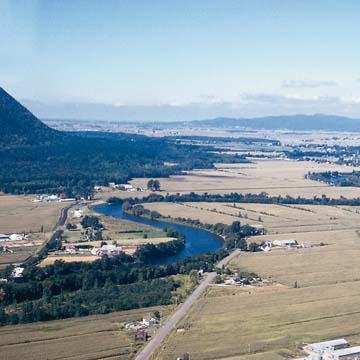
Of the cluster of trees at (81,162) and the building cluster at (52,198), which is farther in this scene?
the cluster of trees at (81,162)

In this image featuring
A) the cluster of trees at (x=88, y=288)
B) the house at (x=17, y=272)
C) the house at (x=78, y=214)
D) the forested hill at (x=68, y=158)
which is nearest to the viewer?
the cluster of trees at (x=88, y=288)

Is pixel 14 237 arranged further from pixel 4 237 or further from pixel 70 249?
pixel 70 249

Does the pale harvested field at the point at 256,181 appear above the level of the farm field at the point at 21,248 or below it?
above

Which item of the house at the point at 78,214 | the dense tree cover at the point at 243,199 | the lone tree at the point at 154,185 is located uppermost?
the lone tree at the point at 154,185

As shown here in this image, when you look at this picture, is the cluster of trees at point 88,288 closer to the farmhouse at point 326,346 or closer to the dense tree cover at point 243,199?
the farmhouse at point 326,346

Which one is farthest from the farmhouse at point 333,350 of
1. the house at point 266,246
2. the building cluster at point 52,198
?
the building cluster at point 52,198

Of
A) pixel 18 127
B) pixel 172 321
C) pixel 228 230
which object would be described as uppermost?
pixel 18 127

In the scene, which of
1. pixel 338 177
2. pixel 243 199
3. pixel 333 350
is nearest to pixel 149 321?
pixel 333 350

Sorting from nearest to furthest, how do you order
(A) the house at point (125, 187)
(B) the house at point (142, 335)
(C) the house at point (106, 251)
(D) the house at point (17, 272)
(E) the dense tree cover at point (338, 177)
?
1. (B) the house at point (142, 335)
2. (D) the house at point (17, 272)
3. (C) the house at point (106, 251)
4. (A) the house at point (125, 187)
5. (E) the dense tree cover at point (338, 177)
